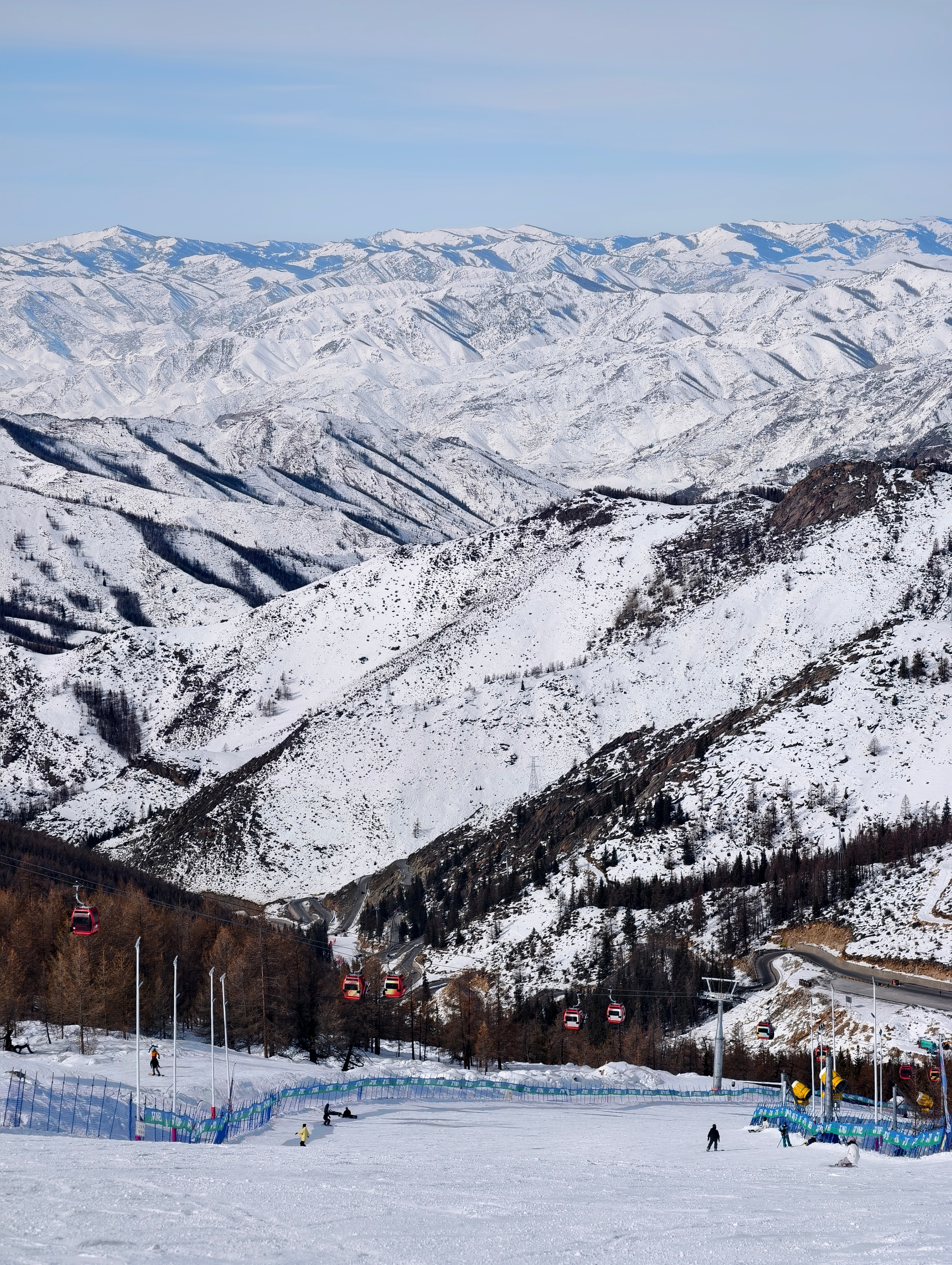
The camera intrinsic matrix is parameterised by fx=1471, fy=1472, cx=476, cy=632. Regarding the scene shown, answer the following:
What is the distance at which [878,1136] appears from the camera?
64500mm

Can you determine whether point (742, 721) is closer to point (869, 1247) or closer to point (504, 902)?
point (504, 902)

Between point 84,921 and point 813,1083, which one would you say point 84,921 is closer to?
point 84,921

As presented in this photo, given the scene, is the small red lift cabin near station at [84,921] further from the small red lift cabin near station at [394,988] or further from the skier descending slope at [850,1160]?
the skier descending slope at [850,1160]

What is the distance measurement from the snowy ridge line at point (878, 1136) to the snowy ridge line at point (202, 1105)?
61.4ft

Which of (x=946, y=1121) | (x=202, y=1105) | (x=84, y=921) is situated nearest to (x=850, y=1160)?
(x=946, y=1121)

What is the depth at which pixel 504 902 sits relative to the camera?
166m

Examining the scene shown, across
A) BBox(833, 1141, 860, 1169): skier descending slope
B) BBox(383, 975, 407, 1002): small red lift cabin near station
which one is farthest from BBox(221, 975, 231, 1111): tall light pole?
BBox(833, 1141, 860, 1169): skier descending slope

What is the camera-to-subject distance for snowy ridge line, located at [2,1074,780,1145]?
62.9 metres

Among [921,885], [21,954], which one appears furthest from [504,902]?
[21,954]

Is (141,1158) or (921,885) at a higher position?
(921,885)

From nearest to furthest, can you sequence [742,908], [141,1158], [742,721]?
[141,1158], [742,908], [742,721]

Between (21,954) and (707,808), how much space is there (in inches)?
3707

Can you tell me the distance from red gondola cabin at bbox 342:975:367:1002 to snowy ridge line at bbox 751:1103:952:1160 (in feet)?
69.2

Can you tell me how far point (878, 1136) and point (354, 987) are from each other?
2689 centimetres
